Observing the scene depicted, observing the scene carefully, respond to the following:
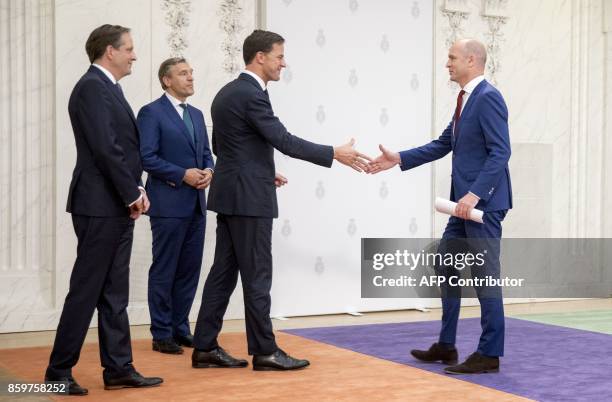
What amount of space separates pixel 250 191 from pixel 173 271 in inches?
39.5

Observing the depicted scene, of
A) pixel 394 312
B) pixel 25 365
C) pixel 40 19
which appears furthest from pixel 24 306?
pixel 394 312

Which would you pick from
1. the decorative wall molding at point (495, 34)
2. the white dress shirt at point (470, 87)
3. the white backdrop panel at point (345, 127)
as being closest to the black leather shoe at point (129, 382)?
the white dress shirt at point (470, 87)

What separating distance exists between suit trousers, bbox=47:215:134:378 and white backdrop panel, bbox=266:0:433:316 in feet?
8.80

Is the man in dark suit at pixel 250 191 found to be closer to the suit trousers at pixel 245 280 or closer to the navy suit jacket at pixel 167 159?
the suit trousers at pixel 245 280

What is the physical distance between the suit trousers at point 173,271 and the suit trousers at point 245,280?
2.14ft

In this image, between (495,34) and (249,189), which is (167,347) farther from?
(495,34)

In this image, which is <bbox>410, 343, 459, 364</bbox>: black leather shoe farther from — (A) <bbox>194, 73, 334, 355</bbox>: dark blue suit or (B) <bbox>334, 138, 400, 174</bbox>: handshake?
(B) <bbox>334, 138, 400, 174</bbox>: handshake

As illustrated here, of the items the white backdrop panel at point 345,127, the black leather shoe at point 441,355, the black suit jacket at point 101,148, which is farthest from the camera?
the white backdrop panel at point 345,127

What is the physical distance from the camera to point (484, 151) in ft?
14.1

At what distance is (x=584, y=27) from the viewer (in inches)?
310

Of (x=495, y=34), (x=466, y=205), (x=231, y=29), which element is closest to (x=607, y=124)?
(x=495, y=34)

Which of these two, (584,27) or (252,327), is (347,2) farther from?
(252,327)

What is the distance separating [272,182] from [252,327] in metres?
0.71

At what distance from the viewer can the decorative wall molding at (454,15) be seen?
23.5 feet
